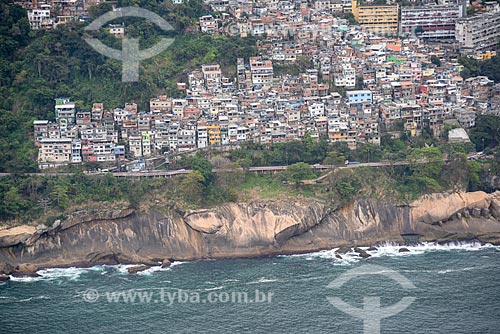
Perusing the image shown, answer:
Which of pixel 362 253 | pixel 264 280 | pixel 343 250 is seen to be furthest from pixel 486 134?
pixel 264 280

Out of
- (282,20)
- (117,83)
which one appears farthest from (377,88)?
(117,83)

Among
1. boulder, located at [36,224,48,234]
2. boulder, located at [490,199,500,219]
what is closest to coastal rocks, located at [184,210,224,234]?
boulder, located at [36,224,48,234]

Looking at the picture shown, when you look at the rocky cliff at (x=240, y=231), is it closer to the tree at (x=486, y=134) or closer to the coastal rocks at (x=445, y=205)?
the coastal rocks at (x=445, y=205)

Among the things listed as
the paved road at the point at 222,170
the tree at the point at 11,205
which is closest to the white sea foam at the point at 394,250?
the paved road at the point at 222,170

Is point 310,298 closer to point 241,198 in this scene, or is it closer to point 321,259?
point 321,259

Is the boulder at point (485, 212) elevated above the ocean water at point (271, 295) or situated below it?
above

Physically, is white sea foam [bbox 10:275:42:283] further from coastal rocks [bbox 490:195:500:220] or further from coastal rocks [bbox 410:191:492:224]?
coastal rocks [bbox 490:195:500:220]
